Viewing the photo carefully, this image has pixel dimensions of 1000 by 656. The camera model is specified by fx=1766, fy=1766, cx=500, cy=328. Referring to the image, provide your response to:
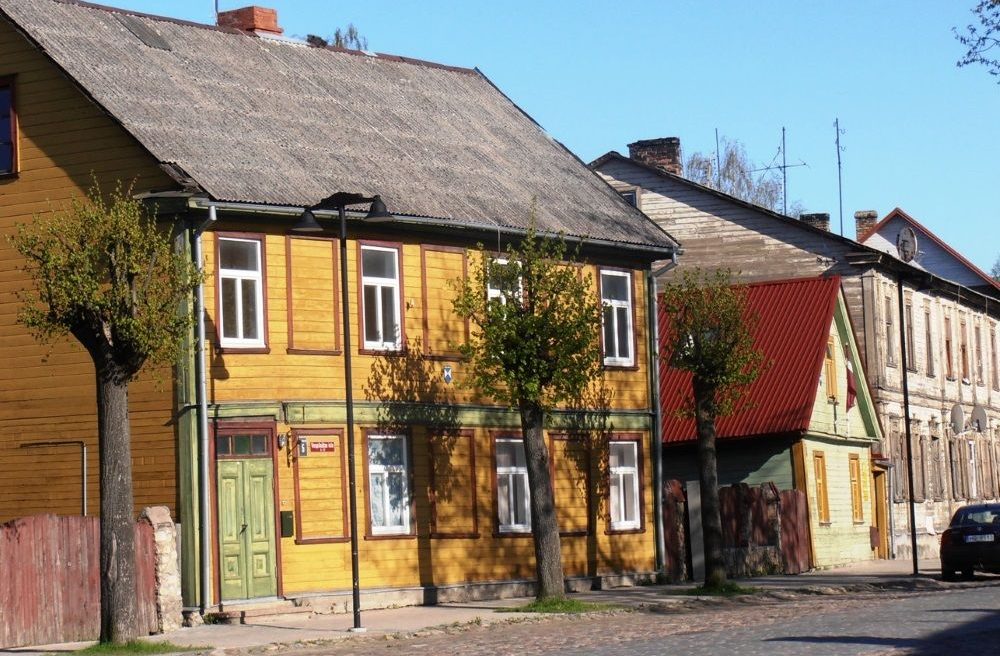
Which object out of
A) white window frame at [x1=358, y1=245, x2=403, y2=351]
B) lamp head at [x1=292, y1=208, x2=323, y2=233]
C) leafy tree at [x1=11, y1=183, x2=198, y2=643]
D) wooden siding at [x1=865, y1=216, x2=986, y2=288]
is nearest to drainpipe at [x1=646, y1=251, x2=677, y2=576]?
white window frame at [x1=358, y1=245, x2=403, y2=351]

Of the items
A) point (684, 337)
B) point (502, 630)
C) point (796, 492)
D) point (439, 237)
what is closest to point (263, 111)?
point (439, 237)

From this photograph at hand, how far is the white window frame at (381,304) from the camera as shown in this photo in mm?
27812

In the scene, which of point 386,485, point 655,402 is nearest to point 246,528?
point 386,485

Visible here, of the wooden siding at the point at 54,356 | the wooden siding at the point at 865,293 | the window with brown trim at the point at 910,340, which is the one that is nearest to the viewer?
the wooden siding at the point at 54,356

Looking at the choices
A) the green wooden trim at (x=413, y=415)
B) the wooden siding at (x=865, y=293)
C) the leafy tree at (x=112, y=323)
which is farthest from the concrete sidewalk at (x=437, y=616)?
the wooden siding at (x=865, y=293)

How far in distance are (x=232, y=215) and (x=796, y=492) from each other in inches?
676

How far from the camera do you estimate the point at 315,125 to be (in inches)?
1166

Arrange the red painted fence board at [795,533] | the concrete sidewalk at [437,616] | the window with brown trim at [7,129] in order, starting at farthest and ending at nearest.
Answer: the red painted fence board at [795,533], the window with brown trim at [7,129], the concrete sidewalk at [437,616]

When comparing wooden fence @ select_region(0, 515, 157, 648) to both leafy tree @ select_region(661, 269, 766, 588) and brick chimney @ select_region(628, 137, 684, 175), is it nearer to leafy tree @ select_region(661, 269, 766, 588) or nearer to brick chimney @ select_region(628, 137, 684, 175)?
leafy tree @ select_region(661, 269, 766, 588)

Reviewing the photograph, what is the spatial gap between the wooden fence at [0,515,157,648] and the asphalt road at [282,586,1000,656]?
2.99m

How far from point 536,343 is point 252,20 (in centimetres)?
1041

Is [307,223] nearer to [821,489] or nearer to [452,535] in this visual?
[452,535]

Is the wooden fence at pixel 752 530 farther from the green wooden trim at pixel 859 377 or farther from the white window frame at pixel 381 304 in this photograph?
the white window frame at pixel 381 304

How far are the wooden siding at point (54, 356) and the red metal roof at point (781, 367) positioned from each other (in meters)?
14.7
